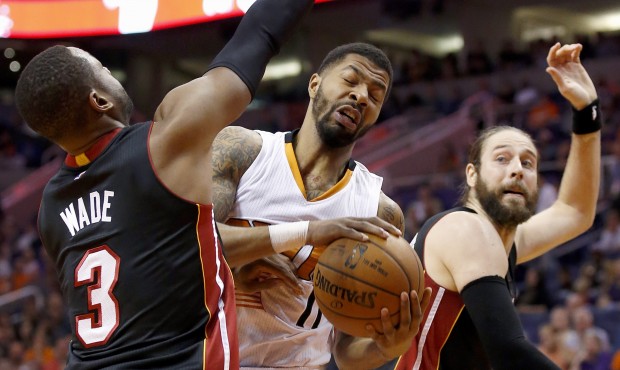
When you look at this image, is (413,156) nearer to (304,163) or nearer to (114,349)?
(304,163)

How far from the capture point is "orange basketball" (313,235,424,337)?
9.41 feet

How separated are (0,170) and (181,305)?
18025 mm

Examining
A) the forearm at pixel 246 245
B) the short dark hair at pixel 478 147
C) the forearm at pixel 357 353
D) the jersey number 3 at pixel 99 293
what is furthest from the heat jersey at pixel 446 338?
the jersey number 3 at pixel 99 293

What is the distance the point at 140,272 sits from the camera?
2.48 meters

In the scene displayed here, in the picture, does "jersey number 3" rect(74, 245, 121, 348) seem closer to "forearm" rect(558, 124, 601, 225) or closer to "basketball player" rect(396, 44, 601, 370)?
"basketball player" rect(396, 44, 601, 370)

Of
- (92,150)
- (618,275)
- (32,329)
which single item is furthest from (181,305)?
(32,329)

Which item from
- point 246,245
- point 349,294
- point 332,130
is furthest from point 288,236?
point 332,130

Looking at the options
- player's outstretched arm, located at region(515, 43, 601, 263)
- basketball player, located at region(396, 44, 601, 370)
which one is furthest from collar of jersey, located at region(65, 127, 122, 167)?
player's outstretched arm, located at region(515, 43, 601, 263)

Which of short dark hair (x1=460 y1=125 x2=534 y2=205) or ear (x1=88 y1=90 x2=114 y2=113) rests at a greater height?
ear (x1=88 y1=90 x2=114 y2=113)

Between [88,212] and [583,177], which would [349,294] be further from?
[583,177]

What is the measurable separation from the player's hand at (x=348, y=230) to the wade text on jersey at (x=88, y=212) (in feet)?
2.52

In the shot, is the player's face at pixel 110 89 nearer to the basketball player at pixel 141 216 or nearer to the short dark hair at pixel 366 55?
the basketball player at pixel 141 216

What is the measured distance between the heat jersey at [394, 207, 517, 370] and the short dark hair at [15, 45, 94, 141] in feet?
5.24

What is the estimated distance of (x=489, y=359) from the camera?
3.25 metres
